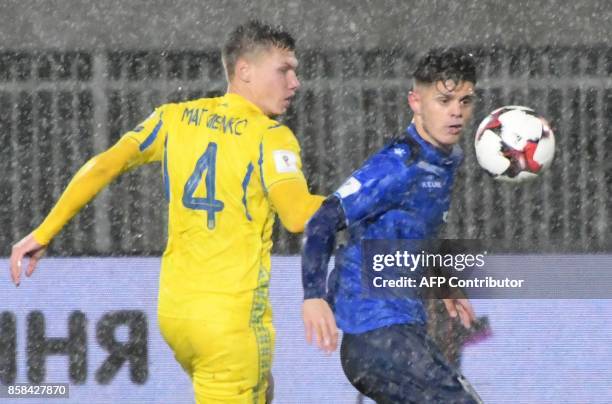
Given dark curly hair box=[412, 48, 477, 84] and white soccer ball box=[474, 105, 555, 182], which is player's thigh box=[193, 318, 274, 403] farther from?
white soccer ball box=[474, 105, 555, 182]

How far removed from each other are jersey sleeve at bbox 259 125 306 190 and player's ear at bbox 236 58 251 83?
10.0 inches

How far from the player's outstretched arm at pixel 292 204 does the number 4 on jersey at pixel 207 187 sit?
0.20 m

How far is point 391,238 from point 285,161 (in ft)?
1.37

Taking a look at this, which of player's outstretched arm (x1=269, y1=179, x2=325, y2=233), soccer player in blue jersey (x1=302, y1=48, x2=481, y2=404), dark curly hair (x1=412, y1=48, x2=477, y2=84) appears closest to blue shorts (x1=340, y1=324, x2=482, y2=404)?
soccer player in blue jersey (x1=302, y1=48, x2=481, y2=404)

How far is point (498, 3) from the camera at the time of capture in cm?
934

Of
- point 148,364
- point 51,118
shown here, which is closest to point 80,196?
point 148,364

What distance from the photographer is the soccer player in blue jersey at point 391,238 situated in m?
4.55

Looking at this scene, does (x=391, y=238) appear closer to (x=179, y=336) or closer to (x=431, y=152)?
(x=431, y=152)

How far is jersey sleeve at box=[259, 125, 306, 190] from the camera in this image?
463cm

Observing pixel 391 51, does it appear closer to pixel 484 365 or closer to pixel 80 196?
pixel 484 365

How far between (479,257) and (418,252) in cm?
301

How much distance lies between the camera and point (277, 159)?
4.65 m

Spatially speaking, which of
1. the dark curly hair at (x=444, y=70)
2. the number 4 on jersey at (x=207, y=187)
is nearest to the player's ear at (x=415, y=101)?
the dark curly hair at (x=444, y=70)

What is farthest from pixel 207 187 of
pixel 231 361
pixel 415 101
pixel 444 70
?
pixel 444 70
